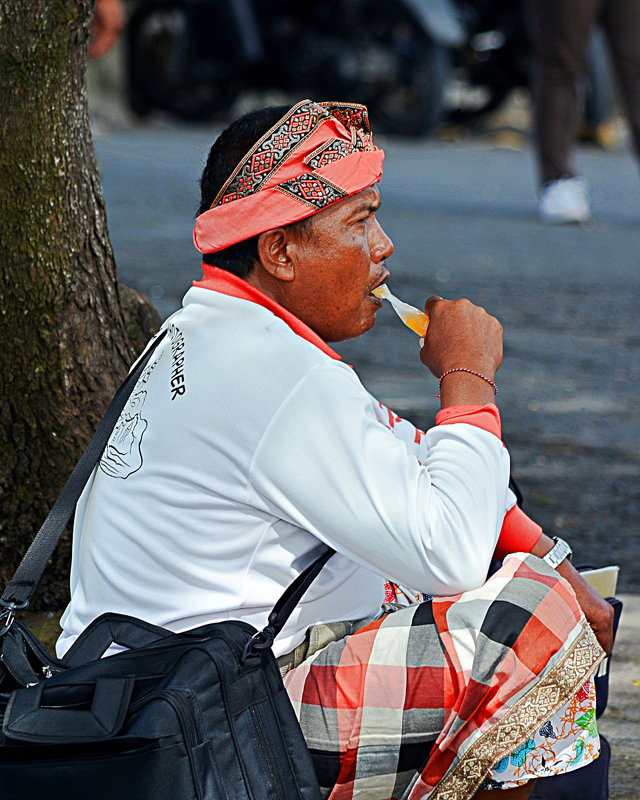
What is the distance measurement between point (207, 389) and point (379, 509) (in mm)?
291

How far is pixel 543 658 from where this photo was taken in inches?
72.6

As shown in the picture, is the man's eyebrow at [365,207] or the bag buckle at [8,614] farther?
the man's eyebrow at [365,207]

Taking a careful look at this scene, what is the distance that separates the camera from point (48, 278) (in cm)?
261

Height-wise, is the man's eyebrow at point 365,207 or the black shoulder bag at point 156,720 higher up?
the man's eyebrow at point 365,207

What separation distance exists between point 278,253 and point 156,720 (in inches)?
28.5

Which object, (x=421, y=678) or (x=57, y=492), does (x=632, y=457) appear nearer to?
(x=57, y=492)

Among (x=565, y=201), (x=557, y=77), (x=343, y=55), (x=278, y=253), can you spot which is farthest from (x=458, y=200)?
(x=278, y=253)

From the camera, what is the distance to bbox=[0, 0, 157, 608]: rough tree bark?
101 inches

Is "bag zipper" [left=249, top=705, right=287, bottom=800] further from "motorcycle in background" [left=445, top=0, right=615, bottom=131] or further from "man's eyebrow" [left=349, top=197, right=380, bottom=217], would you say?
"motorcycle in background" [left=445, top=0, right=615, bottom=131]

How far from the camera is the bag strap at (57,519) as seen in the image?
1.86 meters

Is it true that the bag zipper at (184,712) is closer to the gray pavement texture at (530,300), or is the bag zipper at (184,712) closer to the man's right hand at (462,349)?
the man's right hand at (462,349)

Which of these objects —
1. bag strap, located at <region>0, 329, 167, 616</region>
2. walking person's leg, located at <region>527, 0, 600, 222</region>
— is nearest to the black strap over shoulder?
bag strap, located at <region>0, 329, 167, 616</region>

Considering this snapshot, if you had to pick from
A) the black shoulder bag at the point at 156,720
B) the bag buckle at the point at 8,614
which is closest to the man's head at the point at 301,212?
the black shoulder bag at the point at 156,720

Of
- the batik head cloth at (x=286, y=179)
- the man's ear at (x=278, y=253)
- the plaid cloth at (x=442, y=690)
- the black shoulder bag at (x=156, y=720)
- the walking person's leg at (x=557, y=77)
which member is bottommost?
the walking person's leg at (x=557, y=77)
